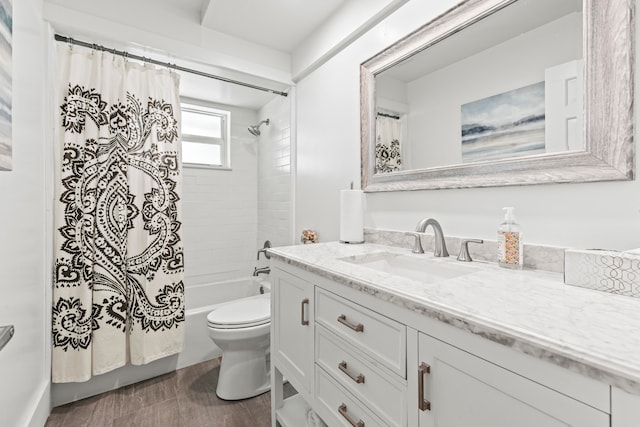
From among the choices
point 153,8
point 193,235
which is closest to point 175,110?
point 153,8

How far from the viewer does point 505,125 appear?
1151 mm

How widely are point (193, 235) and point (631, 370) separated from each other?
3.06 metres

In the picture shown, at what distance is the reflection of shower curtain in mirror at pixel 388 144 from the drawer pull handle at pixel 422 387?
41.9 inches

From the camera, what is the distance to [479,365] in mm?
615

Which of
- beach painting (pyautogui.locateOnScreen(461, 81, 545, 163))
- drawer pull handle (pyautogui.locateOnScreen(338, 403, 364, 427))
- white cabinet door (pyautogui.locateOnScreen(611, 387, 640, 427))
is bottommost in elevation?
drawer pull handle (pyautogui.locateOnScreen(338, 403, 364, 427))

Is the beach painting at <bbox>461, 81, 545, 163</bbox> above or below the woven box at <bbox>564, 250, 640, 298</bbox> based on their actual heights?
above

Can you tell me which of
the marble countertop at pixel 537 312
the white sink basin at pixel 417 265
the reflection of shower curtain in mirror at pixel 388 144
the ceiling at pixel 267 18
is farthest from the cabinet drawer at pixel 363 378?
the ceiling at pixel 267 18

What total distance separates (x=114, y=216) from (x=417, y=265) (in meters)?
1.78

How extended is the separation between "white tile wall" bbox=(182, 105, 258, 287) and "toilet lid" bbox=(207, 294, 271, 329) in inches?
41.4

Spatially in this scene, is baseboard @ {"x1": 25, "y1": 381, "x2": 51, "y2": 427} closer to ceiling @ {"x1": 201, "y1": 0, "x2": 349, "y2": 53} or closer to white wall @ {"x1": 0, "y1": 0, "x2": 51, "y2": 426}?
white wall @ {"x1": 0, "y1": 0, "x2": 51, "y2": 426}

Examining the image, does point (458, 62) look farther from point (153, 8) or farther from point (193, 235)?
point (193, 235)

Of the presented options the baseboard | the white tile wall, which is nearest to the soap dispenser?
the baseboard

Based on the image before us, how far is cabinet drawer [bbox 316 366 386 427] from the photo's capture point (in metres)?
0.92

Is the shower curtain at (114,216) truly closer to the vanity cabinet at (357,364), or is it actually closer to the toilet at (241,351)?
the toilet at (241,351)
